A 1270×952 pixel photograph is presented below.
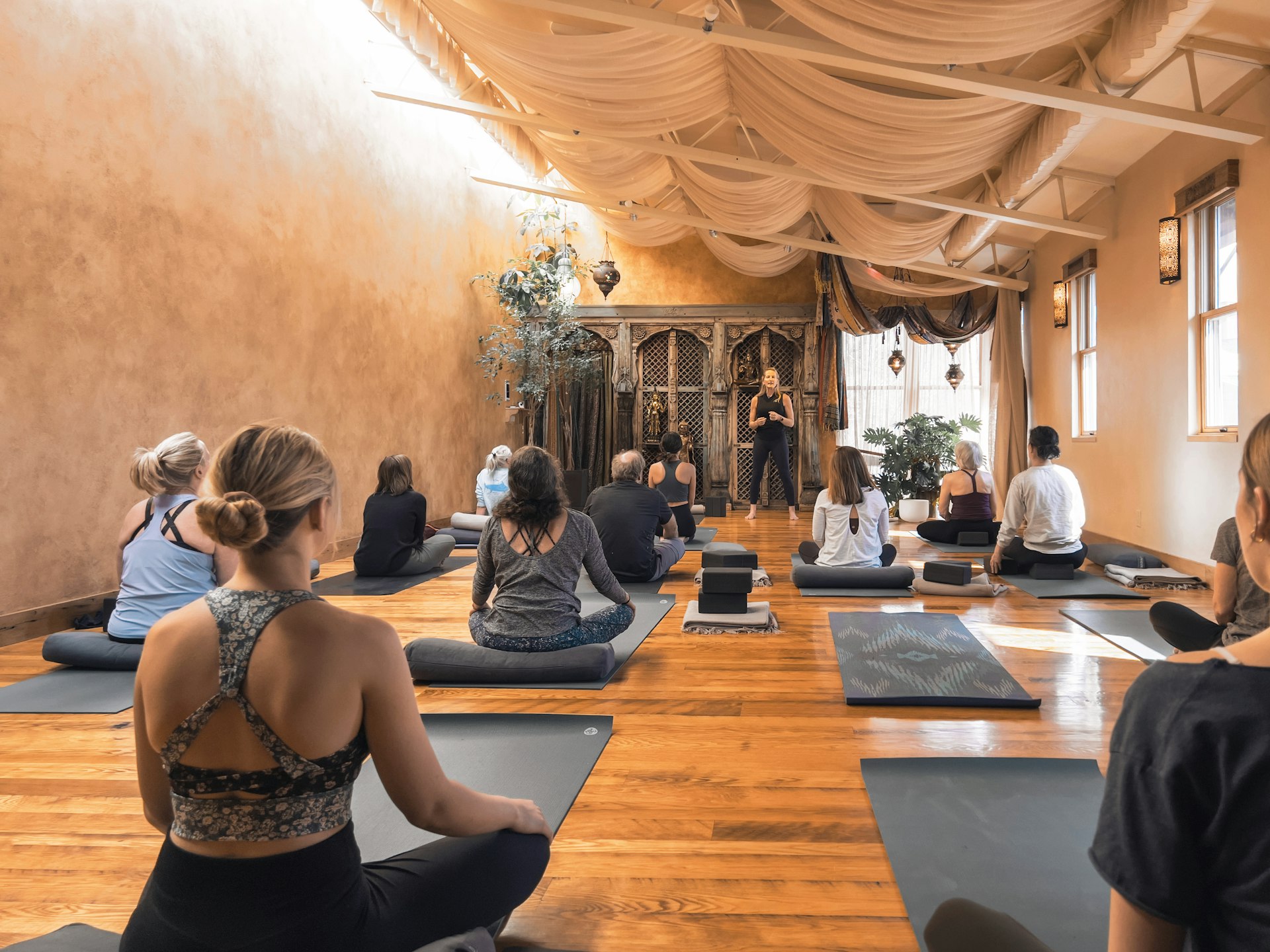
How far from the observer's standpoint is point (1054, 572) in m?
6.17

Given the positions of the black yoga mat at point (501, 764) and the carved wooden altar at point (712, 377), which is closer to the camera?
the black yoga mat at point (501, 764)

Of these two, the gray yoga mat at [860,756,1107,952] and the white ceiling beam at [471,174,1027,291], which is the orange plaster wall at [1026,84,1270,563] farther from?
the gray yoga mat at [860,756,1107,952]

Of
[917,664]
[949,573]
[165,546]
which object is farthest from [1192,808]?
[949,573]

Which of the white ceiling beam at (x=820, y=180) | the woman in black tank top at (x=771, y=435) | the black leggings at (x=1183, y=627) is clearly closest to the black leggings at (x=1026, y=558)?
the black leggings at (x=1183, y=627)

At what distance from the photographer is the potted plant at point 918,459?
11.2 m

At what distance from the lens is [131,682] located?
3.78 meters

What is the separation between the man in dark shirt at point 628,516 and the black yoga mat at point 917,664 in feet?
4.76

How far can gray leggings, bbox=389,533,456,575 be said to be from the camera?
21.9 feet

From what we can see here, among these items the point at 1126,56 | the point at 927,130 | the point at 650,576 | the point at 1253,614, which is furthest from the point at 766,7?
the point at 1253,614

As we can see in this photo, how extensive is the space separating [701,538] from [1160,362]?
4213 millimetres

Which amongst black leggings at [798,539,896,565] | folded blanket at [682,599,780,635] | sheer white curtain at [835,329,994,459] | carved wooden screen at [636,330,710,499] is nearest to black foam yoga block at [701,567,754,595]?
folded blanket at [682,599,780,635]

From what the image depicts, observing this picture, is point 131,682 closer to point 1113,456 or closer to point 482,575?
point 482,575

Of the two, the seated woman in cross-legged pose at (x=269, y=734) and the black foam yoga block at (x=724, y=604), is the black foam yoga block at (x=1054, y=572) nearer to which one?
the black foam yoga block at (x=724, y=604)

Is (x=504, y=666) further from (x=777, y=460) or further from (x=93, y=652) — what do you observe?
(x=777, y=460)
